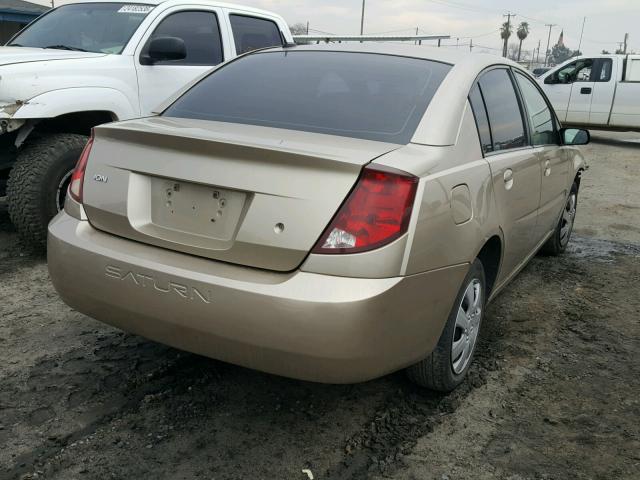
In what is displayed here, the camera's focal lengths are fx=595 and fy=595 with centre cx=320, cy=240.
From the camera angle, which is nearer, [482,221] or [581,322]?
[482,221]

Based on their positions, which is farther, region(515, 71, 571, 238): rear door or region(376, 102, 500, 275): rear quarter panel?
region(515, 71, 571, 238): rear door

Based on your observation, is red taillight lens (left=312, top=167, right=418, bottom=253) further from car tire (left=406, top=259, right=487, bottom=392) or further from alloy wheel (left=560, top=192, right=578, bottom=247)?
alloy wheel (left=560, top=192, right=578, bottom=247)

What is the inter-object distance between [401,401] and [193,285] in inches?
48.7

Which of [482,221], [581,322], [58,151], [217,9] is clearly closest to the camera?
[482,221]

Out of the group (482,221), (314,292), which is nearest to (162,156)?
(314,292)

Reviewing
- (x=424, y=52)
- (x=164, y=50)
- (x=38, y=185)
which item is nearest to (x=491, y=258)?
(x=424, y=52)

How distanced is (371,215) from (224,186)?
1.87 ft

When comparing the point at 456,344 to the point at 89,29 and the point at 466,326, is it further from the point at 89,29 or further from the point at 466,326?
the point at 89,29

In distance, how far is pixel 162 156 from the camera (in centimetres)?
244

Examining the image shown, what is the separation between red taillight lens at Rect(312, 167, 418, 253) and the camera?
2.12 meters

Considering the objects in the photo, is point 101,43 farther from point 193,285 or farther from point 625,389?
point 625,389

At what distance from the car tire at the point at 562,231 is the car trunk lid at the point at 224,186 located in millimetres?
3219

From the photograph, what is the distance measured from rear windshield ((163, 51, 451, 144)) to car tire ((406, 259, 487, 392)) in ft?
2.59

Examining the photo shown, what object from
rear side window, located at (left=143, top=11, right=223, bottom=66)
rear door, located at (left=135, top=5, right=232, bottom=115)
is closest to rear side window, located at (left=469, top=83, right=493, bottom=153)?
rear door, located at (left=135, top=5, right=232, bottom=115)
